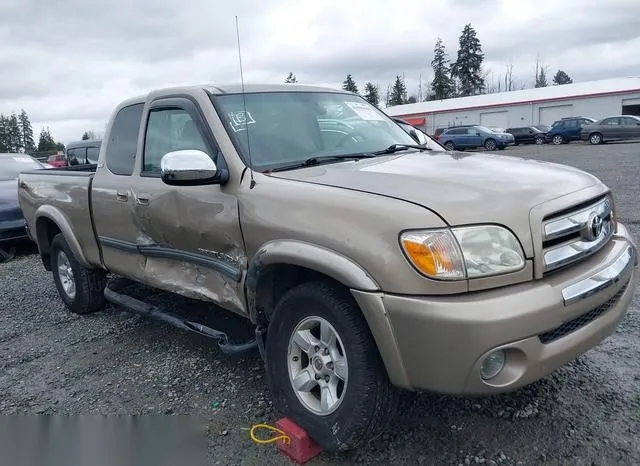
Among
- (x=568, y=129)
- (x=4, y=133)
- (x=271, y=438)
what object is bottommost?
(x=271, y=438)

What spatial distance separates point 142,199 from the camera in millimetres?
3943

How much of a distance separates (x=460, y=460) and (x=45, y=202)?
4.38 m

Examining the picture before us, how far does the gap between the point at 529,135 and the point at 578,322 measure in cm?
3448

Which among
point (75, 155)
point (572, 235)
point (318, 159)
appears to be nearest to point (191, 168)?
point (318, 159)

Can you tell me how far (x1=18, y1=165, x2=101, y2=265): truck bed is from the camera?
474 cm

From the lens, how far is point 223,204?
3.26m

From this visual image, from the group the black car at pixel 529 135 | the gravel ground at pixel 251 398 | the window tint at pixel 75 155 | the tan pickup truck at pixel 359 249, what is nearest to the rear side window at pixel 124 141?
the tan pickup truck at pixel 359 249

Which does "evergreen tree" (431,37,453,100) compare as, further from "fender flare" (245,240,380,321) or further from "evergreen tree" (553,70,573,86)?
"fender flare" (245,240,380,321)

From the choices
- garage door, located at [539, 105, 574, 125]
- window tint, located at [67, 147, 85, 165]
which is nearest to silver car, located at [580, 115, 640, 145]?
garage door, located at [539, 105, 574, 125]

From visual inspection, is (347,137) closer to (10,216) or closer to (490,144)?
(10,216)

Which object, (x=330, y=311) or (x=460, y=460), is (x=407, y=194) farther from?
(x=460, y=460)

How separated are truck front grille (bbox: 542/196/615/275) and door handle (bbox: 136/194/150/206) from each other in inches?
101

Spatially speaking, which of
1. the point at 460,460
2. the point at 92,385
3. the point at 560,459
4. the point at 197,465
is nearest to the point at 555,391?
the point at 560,459

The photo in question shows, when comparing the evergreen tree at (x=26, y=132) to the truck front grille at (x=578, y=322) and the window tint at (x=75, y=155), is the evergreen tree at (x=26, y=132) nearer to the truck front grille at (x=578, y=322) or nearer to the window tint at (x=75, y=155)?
the window tint at (x=75, y=155)
